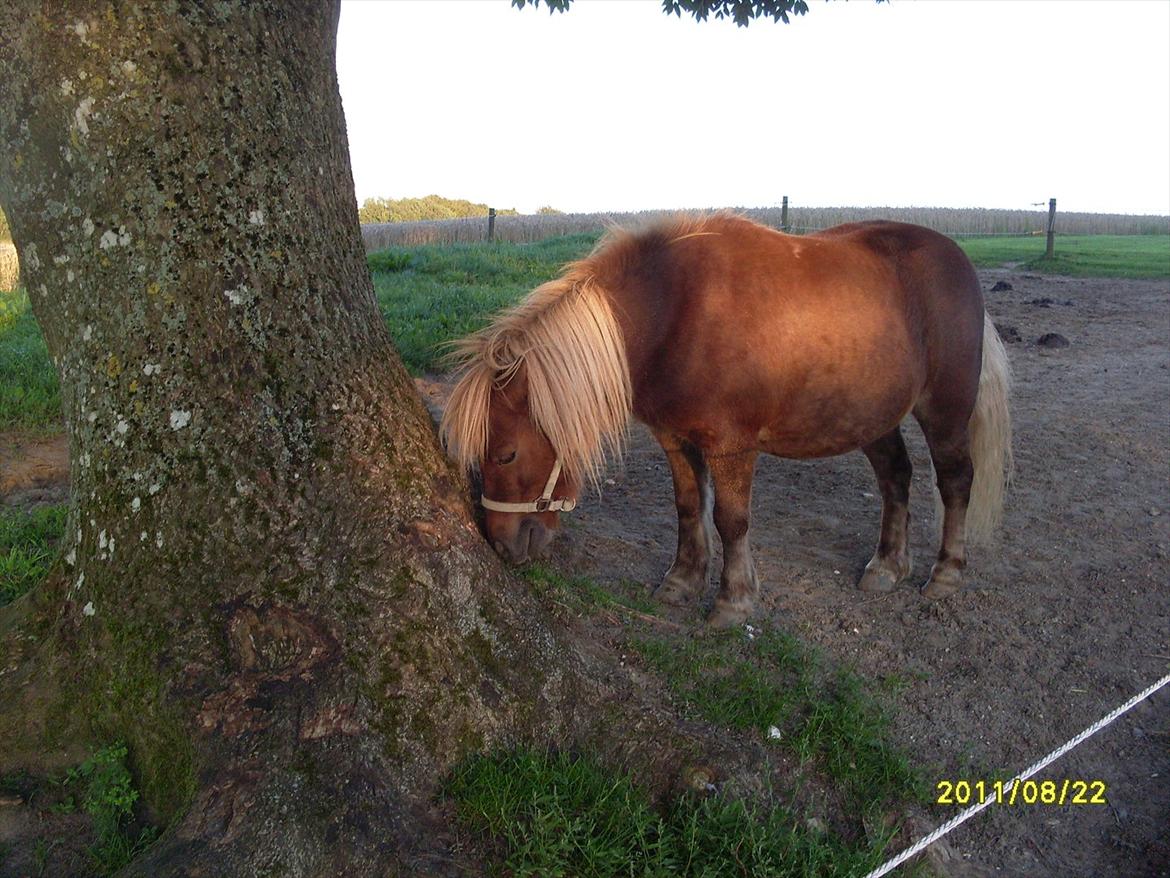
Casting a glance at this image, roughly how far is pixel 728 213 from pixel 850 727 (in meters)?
2.36

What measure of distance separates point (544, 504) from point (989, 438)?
104 inches

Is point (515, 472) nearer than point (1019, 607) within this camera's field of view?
Yes

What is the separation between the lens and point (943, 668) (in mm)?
3686

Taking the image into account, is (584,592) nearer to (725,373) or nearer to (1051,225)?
(725,373)

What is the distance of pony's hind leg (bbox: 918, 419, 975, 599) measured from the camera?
175 inches

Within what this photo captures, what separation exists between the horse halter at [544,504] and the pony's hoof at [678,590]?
29.8 inches

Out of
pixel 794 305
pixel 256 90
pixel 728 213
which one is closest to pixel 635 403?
pixel 794 305

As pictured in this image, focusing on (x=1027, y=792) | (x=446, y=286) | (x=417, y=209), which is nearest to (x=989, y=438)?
(x=1027, y=792)

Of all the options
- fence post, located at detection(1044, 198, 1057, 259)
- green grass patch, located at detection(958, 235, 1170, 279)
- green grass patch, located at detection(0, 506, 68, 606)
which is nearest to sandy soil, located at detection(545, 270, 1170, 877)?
green grass patch, located at detection(0, 506, 68, 606)

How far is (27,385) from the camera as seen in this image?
581 centimetres

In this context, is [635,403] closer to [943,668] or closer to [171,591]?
[943,668]

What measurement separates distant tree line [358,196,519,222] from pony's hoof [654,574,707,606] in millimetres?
45631

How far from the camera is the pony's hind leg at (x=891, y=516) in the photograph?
446 cm

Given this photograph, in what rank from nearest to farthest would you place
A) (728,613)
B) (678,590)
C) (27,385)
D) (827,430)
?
(728,613) → (827,430) → (678,590) → (27,385)
